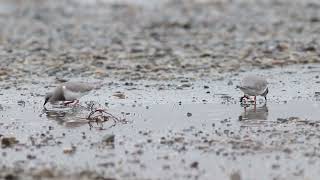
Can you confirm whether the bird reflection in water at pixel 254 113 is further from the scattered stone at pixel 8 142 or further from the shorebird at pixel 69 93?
the scattered stone at pixel 8 142

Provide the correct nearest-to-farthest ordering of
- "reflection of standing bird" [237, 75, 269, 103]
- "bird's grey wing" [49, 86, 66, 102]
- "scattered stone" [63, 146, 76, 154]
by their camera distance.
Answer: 1. "scattered stone" [63, 146, 76, 154]
2. "reflection of standing bird" [237, 75, 269, 103]
3. "bird's grey wing" [49, 86, 66, 102]

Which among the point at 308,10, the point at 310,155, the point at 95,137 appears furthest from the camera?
the point at 308,10

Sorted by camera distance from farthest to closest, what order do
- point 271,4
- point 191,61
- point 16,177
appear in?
1. point 271,4
2. point 191,61
3. point 16,177

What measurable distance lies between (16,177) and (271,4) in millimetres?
30836

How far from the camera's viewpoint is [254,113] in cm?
1387

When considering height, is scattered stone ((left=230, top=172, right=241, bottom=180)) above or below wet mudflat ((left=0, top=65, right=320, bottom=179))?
below

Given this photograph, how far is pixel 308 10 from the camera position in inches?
1369

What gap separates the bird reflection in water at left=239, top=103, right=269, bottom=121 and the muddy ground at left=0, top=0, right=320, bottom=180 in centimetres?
3

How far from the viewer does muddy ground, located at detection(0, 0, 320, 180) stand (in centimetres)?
1033

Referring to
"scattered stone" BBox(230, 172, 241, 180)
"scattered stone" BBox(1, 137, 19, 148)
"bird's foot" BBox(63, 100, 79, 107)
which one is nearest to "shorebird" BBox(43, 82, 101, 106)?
"bird's foot" BBox(63, 100, 79, 107)

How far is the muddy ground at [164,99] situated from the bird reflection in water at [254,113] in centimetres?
3

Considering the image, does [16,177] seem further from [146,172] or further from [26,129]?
[26,129]

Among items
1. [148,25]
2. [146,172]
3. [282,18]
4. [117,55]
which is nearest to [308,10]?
[282,18]

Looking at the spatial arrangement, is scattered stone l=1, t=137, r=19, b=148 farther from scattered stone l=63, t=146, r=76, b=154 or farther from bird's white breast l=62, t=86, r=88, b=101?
bird's white breast l=62, t=86, r=88, b=101
